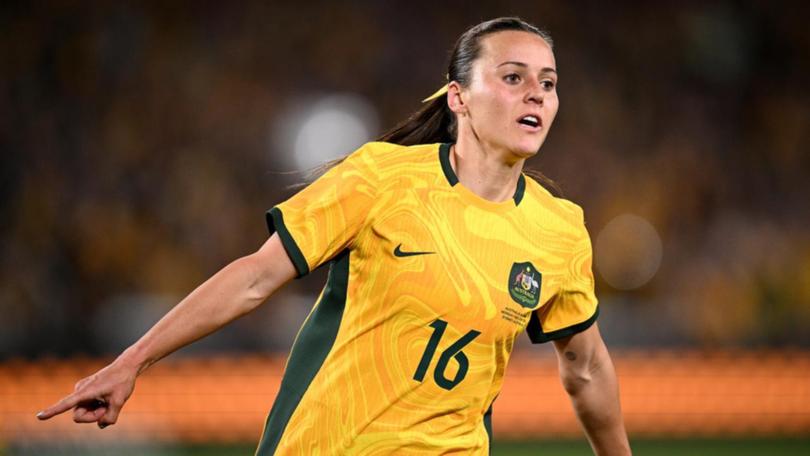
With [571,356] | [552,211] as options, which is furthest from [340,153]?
[552,211]

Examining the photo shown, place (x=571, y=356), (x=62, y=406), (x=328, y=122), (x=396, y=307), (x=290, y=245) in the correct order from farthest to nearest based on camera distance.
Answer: (x=328, y=122), (x=571, y=356), (x=396, y=307), (x=290, y=245), (x=62, y=406)

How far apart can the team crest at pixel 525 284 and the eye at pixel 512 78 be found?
0.49m

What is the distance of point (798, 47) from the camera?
611 inches

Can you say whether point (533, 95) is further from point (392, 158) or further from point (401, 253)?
point (401, 253)

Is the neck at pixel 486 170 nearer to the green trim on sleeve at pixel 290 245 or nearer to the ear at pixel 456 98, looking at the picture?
the ear at pixel 456 98

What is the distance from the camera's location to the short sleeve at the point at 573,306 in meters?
3.33

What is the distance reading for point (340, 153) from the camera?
48.6ft

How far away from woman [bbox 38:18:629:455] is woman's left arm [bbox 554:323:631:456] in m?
0.28

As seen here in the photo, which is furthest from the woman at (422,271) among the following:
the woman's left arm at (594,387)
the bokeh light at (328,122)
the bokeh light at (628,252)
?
the bokeh light at (328,122)

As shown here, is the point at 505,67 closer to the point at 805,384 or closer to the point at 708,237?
the point at 805,384

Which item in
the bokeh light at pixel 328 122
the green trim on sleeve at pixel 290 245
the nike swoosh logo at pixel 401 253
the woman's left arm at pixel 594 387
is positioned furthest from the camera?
the bokeh light at pixel 328 122

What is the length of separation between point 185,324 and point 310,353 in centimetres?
42

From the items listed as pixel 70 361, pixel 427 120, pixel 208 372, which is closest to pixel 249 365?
pixel 208 372

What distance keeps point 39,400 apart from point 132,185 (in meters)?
4.38
